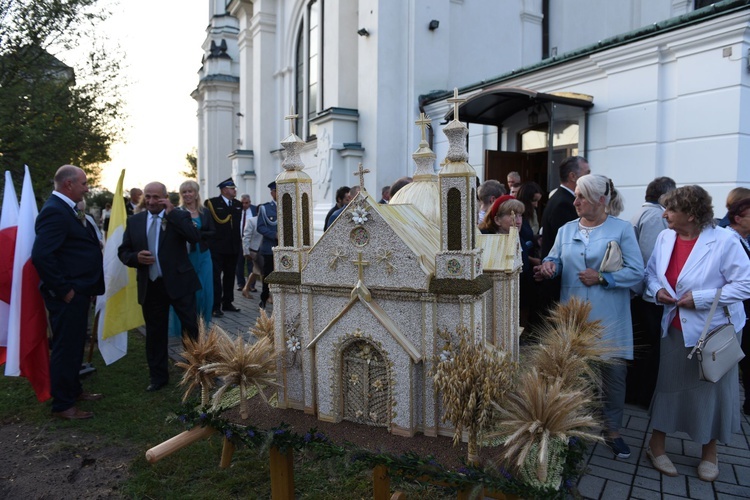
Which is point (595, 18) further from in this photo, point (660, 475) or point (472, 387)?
point (472, 387)

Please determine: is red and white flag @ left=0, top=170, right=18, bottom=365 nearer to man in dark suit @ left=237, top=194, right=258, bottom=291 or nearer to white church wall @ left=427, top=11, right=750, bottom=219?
man in dark suit @ left=237, top=194, right=258, bottom=291

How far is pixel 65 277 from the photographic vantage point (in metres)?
4.75

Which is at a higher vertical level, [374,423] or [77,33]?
[77,33]

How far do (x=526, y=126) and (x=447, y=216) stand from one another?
7.57 meters

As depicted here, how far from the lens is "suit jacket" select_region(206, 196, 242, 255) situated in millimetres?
8562

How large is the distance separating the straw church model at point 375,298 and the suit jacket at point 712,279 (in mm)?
1652

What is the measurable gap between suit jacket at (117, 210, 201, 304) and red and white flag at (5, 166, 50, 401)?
78cm

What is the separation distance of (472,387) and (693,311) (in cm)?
209

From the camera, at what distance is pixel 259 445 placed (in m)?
2.62

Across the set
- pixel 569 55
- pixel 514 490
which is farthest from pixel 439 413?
pixel 569 55

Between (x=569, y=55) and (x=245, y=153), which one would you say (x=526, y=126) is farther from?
(x=245, y=153)

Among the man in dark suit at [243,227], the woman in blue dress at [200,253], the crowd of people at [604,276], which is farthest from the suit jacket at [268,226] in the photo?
the man in dark suit at [243,227]

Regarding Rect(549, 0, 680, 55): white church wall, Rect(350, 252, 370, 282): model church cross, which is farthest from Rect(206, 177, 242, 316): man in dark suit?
Rect(549, 0, 680, 55): white church wall

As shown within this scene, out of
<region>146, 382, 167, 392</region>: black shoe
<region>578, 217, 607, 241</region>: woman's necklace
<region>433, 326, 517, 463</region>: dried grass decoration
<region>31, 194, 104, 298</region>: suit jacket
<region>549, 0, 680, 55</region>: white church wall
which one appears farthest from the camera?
<region>549, 0, 680, 55</region>: white church wall
